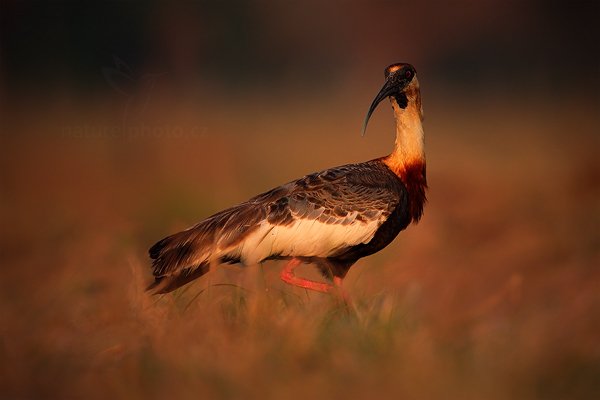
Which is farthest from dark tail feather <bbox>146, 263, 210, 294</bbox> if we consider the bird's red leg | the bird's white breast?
the bird's red leg

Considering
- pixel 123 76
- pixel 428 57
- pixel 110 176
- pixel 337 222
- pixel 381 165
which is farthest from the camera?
pixel 428 57

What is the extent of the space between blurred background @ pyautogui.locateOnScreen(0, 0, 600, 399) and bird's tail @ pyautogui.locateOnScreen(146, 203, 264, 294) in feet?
0.46

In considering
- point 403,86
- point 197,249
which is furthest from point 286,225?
point 403,86

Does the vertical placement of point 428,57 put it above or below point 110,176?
below

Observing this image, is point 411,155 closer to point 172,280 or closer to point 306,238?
point 306,238

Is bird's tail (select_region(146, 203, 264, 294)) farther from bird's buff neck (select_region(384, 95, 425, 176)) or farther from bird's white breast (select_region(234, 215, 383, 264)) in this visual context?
bird's buff neck (select_region(384, 95, 425, 176))

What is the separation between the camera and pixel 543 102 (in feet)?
79.1

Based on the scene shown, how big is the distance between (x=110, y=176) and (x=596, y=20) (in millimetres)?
14604

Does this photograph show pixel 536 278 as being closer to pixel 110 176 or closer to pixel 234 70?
pixel 110 176

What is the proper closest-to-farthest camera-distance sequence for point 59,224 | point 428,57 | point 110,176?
point 59,224
point 110,176
point 428,57

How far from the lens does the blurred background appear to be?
550cm

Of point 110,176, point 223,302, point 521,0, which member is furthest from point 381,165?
point 521,0

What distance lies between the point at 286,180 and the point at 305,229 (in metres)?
7.26

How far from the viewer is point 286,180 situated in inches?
552
